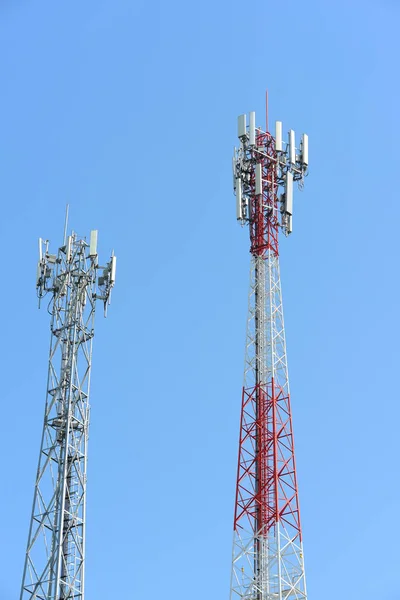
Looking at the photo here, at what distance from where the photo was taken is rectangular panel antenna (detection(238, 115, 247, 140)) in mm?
99000

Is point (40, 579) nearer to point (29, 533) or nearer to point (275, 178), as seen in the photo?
point (29, 533)

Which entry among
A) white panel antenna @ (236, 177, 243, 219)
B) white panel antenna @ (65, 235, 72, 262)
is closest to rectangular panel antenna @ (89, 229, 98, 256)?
white panel antenna @ (65, 235, 72, 262)

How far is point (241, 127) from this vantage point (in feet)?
326

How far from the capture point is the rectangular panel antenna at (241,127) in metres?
99.0

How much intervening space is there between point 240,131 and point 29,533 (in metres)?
34.0

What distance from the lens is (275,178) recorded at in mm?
99312

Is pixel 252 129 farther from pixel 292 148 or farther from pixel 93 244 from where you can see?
pixel 93 244

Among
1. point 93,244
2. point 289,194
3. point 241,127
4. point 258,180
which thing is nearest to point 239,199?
point 258,180

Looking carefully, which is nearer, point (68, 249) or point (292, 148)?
point (68, 249)

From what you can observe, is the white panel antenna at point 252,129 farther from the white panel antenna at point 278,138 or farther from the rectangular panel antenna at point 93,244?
the rectangular panel antenna at point 93,244

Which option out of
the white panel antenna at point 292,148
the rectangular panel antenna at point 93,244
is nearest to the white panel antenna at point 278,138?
the white panel antenna at point 292,148

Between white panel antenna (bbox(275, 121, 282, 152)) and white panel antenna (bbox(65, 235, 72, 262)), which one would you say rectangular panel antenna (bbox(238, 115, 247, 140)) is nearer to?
white panel antenna (bbox(275, 121, 282, 152))

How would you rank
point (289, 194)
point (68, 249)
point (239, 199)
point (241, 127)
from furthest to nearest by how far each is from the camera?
point (241, 127), point (289, 194), point (239, 199), point (68, 249)

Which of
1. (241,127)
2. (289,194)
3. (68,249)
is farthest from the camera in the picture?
(241,127)
